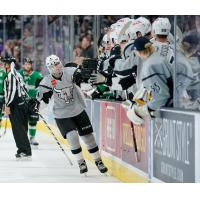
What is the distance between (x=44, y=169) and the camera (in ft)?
25.6

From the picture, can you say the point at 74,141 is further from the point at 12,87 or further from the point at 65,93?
the point at 12,87

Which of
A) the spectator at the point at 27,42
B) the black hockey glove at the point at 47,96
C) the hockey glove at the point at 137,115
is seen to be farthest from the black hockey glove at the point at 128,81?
the spectator at the point at 27,42

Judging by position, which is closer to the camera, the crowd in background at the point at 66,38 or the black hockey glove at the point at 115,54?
the crowd in background at the point at 66,38

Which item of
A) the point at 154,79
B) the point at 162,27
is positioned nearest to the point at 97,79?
the point at 162,27

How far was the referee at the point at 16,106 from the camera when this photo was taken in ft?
28.3

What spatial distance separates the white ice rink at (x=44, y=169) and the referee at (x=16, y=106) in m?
0.17

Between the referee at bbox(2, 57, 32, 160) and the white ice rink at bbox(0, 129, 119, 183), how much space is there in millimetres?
174

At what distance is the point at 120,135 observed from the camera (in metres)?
6.97

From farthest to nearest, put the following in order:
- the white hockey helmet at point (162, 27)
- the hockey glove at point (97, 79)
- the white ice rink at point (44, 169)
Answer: the hockey glove at point (97, 79) → the white ice rink at point (44, 169) → the white hockey helmet at point (162, 27)

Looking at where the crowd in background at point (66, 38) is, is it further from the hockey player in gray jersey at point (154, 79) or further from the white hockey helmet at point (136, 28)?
the hockey player in gray jersey at point (154, 79)

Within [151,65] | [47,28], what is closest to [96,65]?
[151,65]

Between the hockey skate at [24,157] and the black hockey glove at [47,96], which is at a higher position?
the black hockey glove at [47,96]

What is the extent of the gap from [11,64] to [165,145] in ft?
11.5
